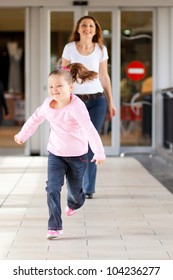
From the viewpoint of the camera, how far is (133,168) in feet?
35.4

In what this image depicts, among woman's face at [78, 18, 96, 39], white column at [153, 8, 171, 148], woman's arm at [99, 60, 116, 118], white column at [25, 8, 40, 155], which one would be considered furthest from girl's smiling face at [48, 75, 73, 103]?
white column at [153, 8, 171, 148]

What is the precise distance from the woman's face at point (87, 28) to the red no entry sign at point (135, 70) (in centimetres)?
620

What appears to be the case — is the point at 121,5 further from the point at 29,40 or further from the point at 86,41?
the point at 86,41

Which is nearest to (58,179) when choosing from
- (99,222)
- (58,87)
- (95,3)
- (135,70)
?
(58,87)

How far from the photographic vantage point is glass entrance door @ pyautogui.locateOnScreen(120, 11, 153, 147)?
1334 cm

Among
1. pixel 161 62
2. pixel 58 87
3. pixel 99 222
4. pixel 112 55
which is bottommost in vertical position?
pixel 99 222

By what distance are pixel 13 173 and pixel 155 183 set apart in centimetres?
207

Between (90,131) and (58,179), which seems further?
(58,179)

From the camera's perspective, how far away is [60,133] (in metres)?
5.55

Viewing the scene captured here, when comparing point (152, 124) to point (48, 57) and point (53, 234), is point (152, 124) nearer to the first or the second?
point (48, 57)

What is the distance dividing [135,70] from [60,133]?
8109mm

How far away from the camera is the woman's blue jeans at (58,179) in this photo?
5.52m
